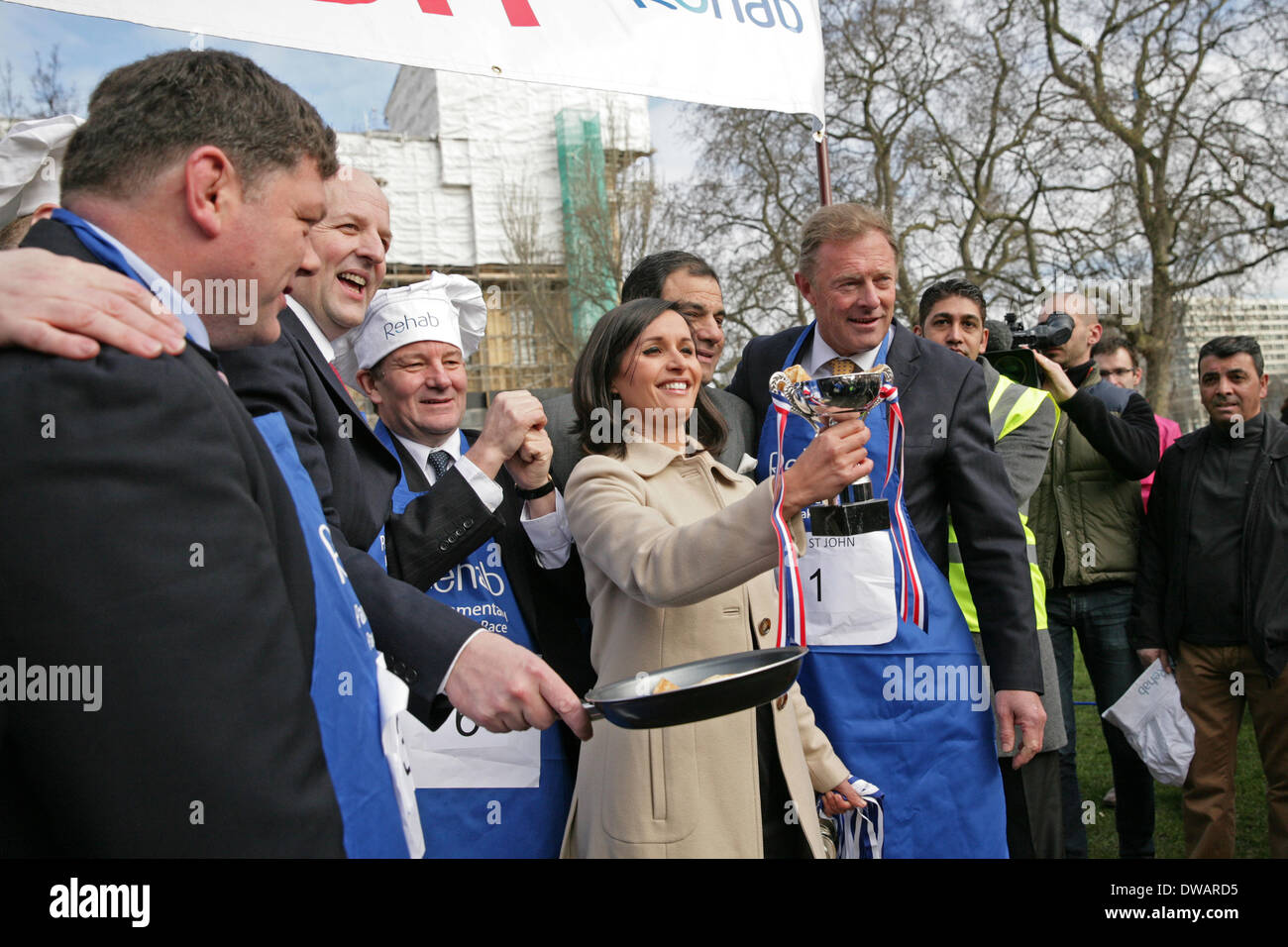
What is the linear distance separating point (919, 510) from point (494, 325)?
117 feet

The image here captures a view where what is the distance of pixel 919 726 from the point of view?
2879 millimetres

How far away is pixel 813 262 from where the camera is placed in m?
3.34

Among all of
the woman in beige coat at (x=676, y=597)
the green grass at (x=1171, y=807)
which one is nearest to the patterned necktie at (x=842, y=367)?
the woman in beige coat at (x=676, y=597)

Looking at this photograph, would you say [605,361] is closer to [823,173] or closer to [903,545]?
[903,545]

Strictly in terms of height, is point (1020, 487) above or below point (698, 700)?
above

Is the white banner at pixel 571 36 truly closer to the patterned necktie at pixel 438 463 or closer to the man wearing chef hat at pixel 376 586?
the man wearing chef hat at pixel 376 586

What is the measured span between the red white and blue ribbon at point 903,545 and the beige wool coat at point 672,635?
0.38 meters

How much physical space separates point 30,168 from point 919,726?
108 inches

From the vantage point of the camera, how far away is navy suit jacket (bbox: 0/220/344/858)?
117cm

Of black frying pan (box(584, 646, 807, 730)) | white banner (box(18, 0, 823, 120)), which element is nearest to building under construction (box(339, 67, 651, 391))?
white banner (box(18, 0, 823, 120))

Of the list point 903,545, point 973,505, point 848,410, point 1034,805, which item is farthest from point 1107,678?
point 848,410

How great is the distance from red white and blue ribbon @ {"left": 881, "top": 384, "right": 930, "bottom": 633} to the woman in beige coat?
38cm

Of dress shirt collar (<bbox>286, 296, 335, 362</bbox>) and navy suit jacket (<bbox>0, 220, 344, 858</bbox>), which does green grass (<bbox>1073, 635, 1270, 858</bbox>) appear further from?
navy suit jacket (<bbox>0, 220, 344, 858</bbox>)
